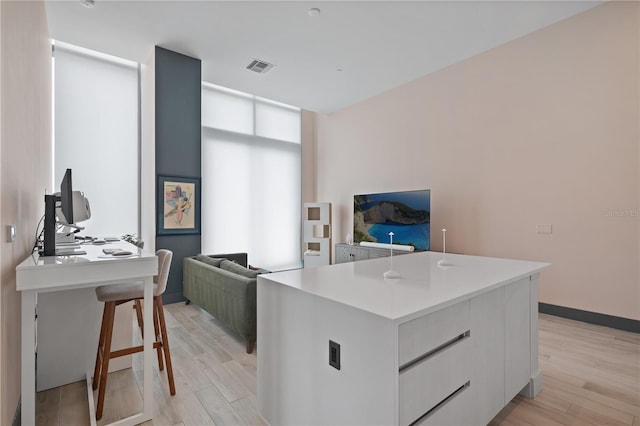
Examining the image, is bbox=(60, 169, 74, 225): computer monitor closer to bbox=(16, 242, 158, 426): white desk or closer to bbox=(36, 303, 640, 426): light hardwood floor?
bbox=(16, 242, 158, 426): white desk

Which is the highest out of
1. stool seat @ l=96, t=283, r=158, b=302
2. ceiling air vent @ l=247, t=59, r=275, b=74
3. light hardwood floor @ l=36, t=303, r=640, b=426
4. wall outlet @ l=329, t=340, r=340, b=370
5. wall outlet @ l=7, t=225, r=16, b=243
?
ceiling air vent @ l=247, t=59, r=275, b=74

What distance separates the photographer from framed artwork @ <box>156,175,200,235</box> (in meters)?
4.20

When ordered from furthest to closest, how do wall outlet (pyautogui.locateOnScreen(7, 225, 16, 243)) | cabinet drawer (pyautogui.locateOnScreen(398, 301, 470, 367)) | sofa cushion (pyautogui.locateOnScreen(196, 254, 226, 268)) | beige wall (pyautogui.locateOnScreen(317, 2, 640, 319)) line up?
1. sofa cushion (pyautogui.locateOnScreen(196, 254, 226, 268))
2. beige wall (pyautogui.locateOnScreen(317, 2, 640, 319))
3. wall outlet (pyautogui.locateOnScreen(7, 225, 16, 243))
4. cabinet drawer (pyautogui.locateOnScreen(398, 301, 470, 367))

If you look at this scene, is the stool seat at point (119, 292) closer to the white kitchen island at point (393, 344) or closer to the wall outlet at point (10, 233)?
the wall outlet at point (10, 233)

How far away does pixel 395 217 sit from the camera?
196 inches

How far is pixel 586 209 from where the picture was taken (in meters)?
3.35

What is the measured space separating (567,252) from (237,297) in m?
3.56

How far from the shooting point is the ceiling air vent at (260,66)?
14.7ft

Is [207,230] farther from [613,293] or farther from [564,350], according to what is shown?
[613,293]

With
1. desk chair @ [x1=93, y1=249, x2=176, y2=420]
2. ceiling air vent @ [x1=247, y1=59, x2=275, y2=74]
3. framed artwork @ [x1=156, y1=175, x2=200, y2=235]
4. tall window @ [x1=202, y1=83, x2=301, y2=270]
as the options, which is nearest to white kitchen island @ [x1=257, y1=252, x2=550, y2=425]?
desk chair @ [x1=93, y1=249, x2=176, y2=420]

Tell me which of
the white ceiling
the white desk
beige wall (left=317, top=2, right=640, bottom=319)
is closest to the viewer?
the white desk

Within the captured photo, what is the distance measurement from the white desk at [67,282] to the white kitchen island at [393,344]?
65 cm

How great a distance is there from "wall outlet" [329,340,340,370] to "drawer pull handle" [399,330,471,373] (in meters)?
0.26

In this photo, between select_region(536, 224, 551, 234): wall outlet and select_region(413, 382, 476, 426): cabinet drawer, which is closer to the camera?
select_region(413, 382, 476, 426): cabinet drawer
